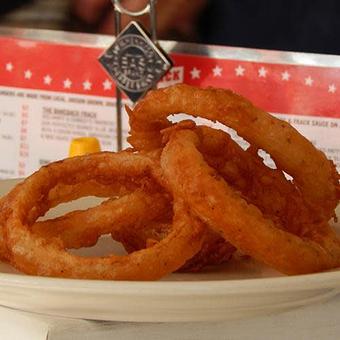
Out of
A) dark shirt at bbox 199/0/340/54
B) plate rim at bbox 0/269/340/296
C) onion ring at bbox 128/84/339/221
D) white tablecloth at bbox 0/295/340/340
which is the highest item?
onion ring at bbox 128/84/339/221

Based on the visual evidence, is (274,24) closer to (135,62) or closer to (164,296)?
(135,62)

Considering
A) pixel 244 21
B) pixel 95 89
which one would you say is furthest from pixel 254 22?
pixel 95 89

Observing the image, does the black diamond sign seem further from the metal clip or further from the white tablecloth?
the white tablecloth

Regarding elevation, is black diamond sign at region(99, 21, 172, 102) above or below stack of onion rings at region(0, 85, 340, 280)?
below

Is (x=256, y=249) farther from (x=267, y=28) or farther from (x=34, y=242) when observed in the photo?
(x=267, y=28)

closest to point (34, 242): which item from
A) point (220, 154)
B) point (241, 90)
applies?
point (220, 154)

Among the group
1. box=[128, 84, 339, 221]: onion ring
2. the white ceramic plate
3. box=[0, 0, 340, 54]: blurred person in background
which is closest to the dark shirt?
box=[0, 0, 340, 54]: blurred person in background

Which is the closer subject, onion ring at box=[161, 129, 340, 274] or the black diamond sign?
onion ring at box=[161, 129, 340, 274]
